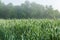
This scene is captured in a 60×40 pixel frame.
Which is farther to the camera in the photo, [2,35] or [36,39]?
[2,35]

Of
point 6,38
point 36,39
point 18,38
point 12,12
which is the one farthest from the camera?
point 12,12

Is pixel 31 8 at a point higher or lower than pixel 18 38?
higher

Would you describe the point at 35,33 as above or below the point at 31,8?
below

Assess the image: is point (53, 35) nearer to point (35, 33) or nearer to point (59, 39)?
point (59, 39)

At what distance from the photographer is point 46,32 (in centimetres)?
499

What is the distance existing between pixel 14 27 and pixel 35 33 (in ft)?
3.93

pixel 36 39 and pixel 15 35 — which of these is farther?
pixel 15 35

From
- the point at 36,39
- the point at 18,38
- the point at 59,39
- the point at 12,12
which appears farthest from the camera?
the point at 12,12

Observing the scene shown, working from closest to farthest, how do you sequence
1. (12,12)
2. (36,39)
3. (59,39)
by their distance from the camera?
1. (59,39)
2. (36,39)
3. (12,12)

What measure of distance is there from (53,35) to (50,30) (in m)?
0.22

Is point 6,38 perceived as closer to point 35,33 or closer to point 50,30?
point 35,33

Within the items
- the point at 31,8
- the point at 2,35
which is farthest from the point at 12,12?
the point at 2,35

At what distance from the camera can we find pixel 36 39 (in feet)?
16.7

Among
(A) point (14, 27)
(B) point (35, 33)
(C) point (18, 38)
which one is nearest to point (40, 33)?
(B) point (35, 33)
